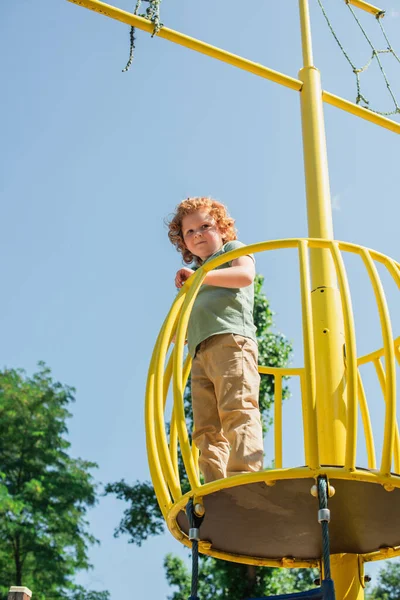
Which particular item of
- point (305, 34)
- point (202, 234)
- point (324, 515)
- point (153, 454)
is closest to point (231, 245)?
point (202, 234)

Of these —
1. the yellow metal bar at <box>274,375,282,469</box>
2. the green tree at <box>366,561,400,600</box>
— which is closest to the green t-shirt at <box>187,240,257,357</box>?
the yellow metal bar at <box>274,375,282,469</box>

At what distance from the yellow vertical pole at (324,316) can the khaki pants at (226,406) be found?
0.85 feet

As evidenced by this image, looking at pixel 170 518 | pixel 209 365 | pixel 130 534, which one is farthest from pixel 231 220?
pixel 130 534

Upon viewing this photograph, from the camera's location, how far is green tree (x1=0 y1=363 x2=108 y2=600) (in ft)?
58.4

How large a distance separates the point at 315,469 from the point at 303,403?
1.28 feet

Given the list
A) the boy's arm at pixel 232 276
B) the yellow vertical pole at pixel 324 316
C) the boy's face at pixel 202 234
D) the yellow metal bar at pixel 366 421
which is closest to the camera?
the yellow vertical pole at pixel 324 316

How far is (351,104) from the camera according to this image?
4207 mm

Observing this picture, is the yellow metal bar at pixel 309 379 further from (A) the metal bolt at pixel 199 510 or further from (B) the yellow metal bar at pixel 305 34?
(B) the yellow metal bar at pixel 305 34

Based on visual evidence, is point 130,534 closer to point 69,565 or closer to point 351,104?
point 69,565

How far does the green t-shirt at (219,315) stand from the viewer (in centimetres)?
311

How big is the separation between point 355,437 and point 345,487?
12.7 inches

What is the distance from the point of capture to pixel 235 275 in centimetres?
307

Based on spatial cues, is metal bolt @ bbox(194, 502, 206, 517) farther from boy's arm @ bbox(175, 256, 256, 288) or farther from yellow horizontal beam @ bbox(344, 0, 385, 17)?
yellow horizontal beam @ bbox(344, 0, 385, 17)

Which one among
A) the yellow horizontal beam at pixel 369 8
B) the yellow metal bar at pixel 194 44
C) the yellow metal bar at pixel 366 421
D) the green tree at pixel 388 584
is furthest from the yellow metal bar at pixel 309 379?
the green tree at pixel 388 584
